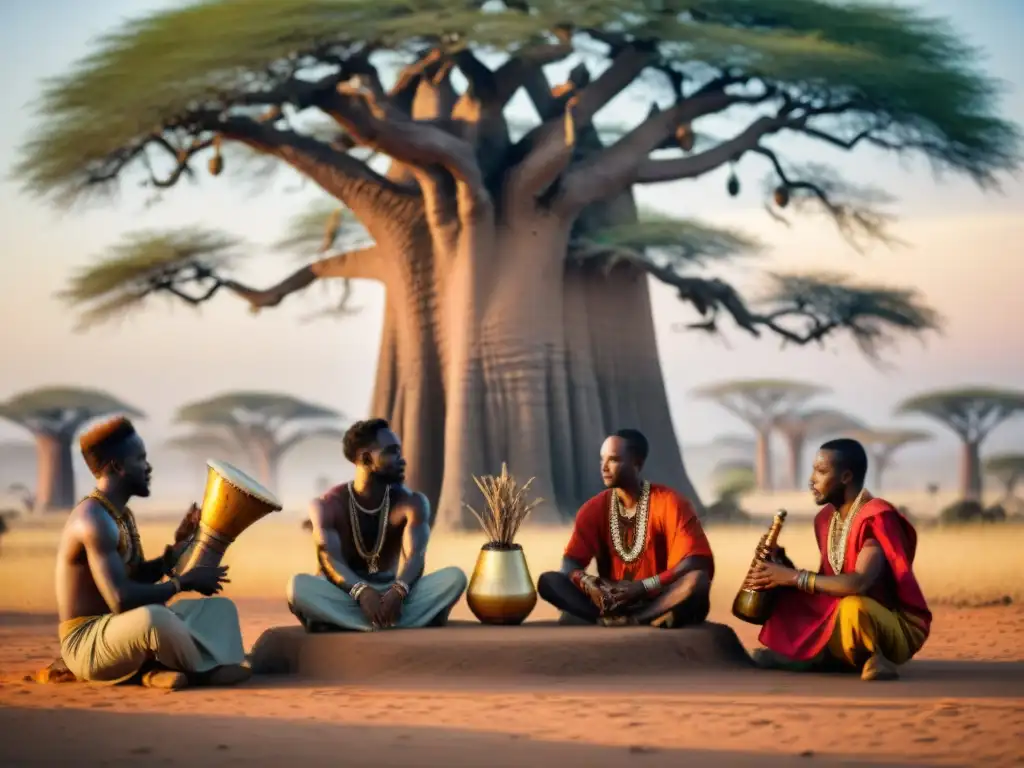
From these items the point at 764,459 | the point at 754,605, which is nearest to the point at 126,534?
the point at 754,605

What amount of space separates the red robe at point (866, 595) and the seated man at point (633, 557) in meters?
0.37

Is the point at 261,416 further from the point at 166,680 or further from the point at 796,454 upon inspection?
the point at 166,680

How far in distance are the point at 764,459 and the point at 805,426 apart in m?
1.92

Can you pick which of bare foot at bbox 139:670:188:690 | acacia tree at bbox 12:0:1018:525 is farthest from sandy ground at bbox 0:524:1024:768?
acacia tree at bbox 12:0:1018:525

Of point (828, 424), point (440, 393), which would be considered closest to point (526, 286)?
point (440, 393)

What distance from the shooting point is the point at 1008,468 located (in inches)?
1651

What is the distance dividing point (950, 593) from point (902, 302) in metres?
9.81

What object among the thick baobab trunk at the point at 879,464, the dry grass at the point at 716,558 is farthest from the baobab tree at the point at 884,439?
the dry grass at the point at 716,558

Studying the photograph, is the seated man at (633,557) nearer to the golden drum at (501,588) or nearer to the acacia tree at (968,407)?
the golden drum at (501,588)

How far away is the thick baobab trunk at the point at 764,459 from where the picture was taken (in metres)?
46.9

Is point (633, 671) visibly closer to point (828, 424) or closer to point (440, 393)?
point (440, 393)

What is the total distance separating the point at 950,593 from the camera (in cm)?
1265

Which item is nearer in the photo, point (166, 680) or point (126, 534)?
point (166, 680)

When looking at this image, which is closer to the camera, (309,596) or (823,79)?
(309,596)
